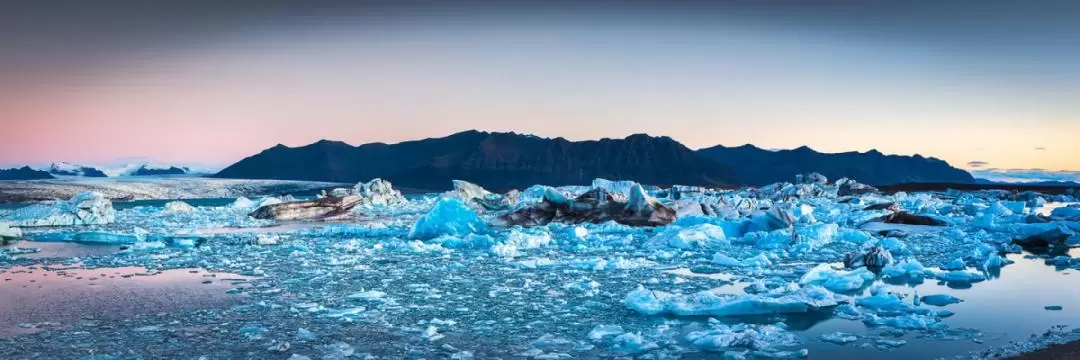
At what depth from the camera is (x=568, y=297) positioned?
777cm

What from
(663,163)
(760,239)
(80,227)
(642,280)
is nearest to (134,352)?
(642,280)

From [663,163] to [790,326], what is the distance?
473ft

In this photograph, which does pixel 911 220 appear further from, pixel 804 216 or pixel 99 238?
pixel 99 238

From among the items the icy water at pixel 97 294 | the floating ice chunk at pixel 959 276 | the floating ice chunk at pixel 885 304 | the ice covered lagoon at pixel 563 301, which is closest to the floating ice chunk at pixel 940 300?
the ice covered lagoon at pixel 563 301

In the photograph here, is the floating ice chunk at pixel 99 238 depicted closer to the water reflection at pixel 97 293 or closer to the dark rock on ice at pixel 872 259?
the water reflection at pixel 97 293

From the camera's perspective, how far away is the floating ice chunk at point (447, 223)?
639 inches

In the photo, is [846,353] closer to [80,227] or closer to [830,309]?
[830,309]

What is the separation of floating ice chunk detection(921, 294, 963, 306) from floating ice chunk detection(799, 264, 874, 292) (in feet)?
2.91

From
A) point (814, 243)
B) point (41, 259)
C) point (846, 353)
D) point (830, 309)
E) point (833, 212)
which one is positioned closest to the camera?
point (846, 353)

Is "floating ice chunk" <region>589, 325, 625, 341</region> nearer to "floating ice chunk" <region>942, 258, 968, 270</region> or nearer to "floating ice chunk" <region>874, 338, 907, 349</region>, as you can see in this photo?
"floating ice chunk" <region>874, 338, 907, 349</region>

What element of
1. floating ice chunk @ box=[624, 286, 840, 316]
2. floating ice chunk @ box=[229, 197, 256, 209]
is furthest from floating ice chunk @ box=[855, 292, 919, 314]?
floating ice chunk @ box=[229, 197, 256, 209]

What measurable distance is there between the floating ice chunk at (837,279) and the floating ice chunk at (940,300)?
886 mm

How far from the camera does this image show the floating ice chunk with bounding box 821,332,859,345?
5453 mm

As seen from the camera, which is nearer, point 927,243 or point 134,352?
point 134,352
